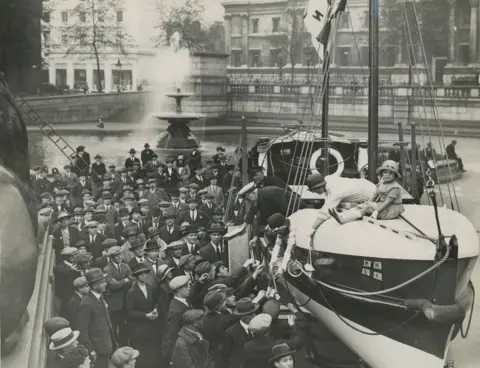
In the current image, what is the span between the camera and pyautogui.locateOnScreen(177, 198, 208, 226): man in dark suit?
910 centimetres

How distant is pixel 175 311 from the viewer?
5.67 meters

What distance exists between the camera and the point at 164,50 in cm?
1405

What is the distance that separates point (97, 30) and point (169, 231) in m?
4.21

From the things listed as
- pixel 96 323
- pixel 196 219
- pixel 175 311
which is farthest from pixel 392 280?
pixel 196 219

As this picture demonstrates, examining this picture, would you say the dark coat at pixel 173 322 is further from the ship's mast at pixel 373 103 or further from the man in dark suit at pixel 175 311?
the ship's mast at pixel 373 103

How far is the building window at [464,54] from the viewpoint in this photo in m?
18.9

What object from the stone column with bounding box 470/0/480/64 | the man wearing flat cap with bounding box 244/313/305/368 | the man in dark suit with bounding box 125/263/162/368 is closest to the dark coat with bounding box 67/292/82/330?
the man in dark suit with bounding box 125/263/162/368

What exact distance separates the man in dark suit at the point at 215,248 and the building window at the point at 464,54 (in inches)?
531

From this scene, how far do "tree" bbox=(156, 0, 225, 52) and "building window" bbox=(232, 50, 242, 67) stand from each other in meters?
1.27

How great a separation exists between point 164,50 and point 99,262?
8098 millimetres

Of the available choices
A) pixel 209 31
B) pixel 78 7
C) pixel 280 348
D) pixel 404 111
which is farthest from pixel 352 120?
pixel 280 348

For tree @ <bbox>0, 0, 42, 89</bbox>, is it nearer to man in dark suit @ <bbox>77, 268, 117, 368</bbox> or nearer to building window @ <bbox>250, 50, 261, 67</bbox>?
man in dark suit @ <bbox>77, 268, 117, 368</bbox>

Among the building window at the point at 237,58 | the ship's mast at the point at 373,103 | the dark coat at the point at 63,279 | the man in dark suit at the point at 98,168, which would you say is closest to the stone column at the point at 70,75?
the man in dark suit at the point at 98,168

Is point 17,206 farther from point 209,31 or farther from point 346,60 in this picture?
point 346,60
